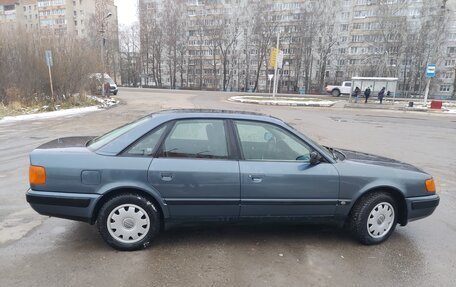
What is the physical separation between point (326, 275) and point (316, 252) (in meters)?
0.43

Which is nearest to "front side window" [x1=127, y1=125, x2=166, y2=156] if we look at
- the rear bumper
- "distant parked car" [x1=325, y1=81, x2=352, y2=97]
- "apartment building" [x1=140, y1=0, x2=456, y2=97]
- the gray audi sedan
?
the gray audi sedan

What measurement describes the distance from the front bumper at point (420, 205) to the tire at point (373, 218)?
0.48 feet

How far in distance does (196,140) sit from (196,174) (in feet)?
1.36

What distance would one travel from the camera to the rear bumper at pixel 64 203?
3199 mm

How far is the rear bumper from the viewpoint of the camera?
3.20 meters

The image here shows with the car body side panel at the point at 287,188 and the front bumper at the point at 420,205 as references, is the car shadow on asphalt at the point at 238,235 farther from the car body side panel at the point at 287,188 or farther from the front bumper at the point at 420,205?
the front bumper at the point at 420,205

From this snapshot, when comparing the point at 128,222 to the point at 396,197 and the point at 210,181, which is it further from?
the point at 396,197

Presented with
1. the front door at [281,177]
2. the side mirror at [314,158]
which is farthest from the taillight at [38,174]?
the side mirror at [314,158]

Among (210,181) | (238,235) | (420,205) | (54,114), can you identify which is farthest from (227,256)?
(54,114)

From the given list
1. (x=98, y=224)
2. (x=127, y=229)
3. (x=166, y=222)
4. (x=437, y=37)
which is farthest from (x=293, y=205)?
(x=437, y=37)

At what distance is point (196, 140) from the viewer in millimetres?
3477

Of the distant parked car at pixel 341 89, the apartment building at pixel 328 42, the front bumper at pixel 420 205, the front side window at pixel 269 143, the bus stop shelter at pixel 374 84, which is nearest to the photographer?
the front side window at pixel 269 143

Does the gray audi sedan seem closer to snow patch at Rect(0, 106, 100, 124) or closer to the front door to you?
the front door

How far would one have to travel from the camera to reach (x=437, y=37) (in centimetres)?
5325
